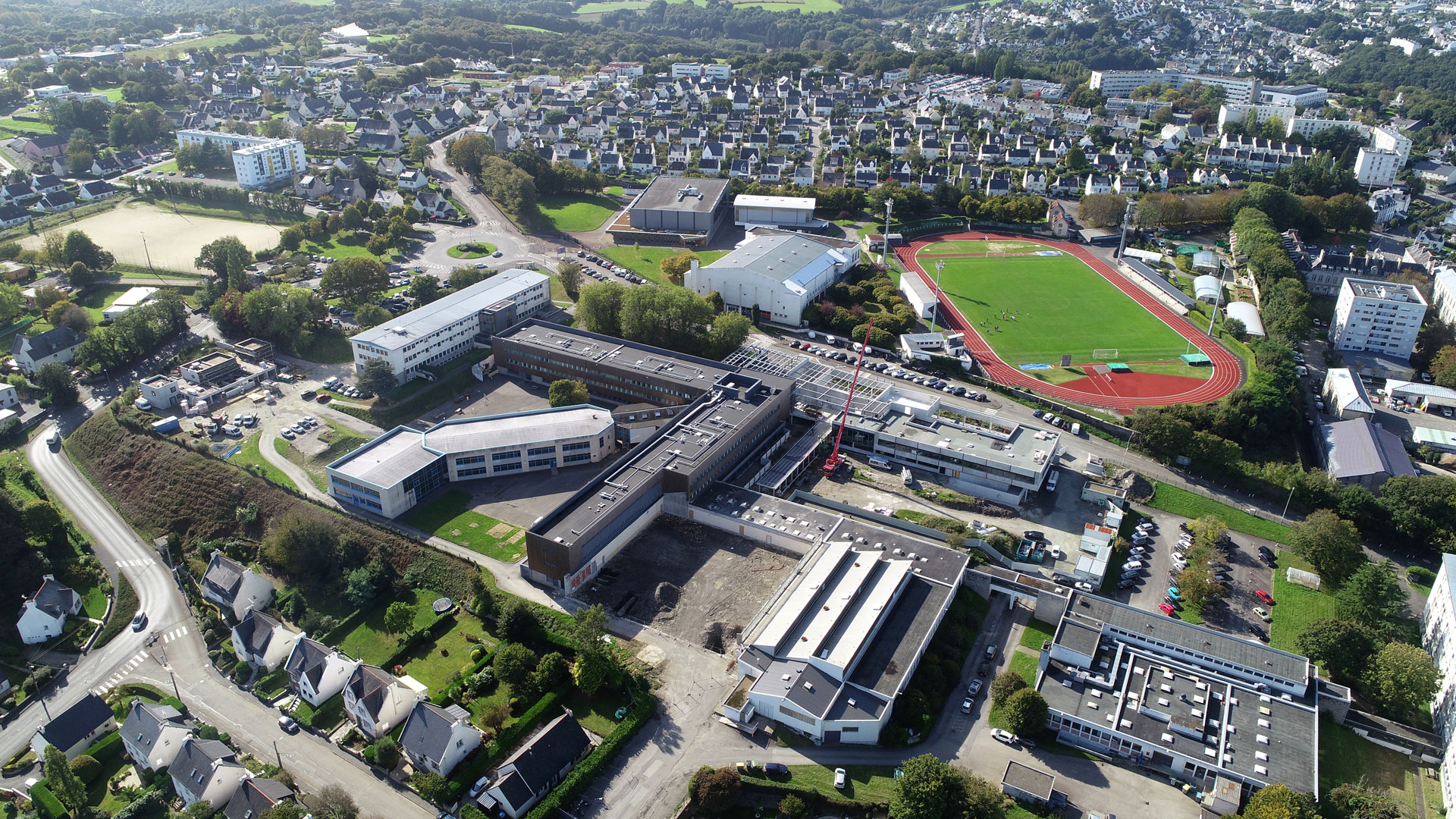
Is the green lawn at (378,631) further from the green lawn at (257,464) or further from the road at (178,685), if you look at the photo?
the green lawn at (257,464)

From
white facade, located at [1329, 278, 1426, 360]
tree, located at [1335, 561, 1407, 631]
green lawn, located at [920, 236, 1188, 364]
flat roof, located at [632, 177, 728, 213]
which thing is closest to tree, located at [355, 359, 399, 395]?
flat roof, located at [632, 177, 728, 213]

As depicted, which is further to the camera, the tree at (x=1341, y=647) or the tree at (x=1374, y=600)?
the tree at (x=1374, y=600)

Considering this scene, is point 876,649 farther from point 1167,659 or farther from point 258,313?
point 258,313

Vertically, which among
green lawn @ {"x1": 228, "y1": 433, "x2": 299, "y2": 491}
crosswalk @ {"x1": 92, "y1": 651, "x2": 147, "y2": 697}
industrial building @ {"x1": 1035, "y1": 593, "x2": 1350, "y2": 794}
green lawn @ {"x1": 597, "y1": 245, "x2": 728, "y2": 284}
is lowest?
crosswalk @ {"x1": 92, "y1": 651, "x2": 147, "y2": 697}

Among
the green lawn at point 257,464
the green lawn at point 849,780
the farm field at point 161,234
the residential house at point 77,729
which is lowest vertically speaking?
the residential house at point 77,729

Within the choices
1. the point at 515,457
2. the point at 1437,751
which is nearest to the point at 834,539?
the point at 515,457

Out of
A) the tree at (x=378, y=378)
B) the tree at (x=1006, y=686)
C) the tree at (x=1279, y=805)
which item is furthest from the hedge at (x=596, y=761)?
the tree at (x=378, y=378)

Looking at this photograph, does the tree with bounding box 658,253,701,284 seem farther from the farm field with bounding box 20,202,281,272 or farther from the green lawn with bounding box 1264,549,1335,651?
the green lawn with bounding box 1264,549,1335,651
